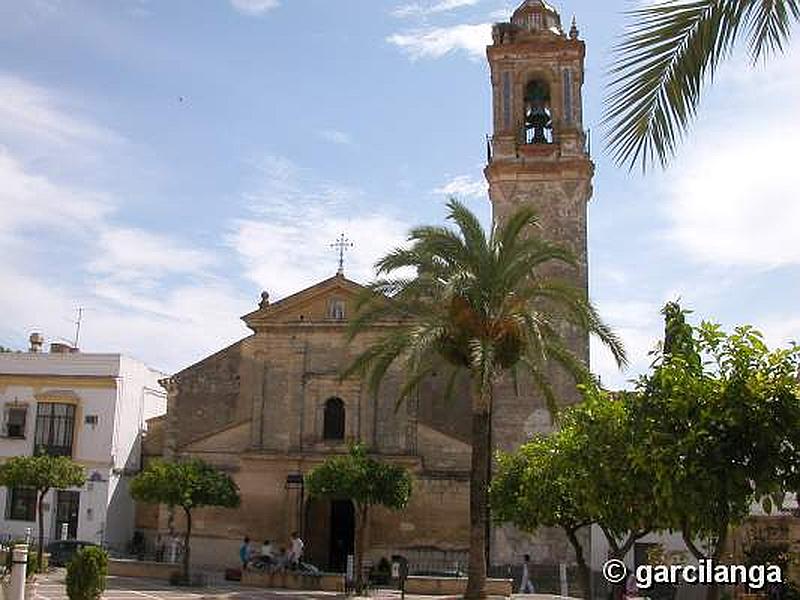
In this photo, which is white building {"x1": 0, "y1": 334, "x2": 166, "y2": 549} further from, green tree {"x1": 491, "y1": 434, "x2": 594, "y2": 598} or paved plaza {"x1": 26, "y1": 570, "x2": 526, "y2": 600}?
green tree {"x1": 491, "y1": 434, "x2": 594, "y2": 598}

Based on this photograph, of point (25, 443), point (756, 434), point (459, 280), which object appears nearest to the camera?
point (756, 434)

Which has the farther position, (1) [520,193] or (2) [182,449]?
(2) [182,449]

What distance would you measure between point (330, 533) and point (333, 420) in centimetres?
353

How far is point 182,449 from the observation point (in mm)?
29812

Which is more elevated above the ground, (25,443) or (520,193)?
(520,193)

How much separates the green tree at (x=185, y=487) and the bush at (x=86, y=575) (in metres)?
8.45

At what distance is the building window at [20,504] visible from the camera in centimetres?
3167

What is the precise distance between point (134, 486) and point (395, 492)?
6.89 m

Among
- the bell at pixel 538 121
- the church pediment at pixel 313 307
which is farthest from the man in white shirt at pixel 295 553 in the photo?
the bell at pixel 538 121

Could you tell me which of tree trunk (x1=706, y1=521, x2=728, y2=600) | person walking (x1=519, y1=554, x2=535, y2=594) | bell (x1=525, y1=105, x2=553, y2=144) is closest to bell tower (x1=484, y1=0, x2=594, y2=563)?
bell (x1=525, y1=105, x2=553, y2=144)

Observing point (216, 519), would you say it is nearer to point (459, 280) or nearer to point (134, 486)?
point (134, 486)

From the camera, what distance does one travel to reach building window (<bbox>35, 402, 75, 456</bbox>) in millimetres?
32188

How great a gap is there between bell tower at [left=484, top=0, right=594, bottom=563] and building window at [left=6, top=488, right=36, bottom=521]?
1615 cm

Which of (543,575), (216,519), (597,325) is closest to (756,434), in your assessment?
(597,325)
